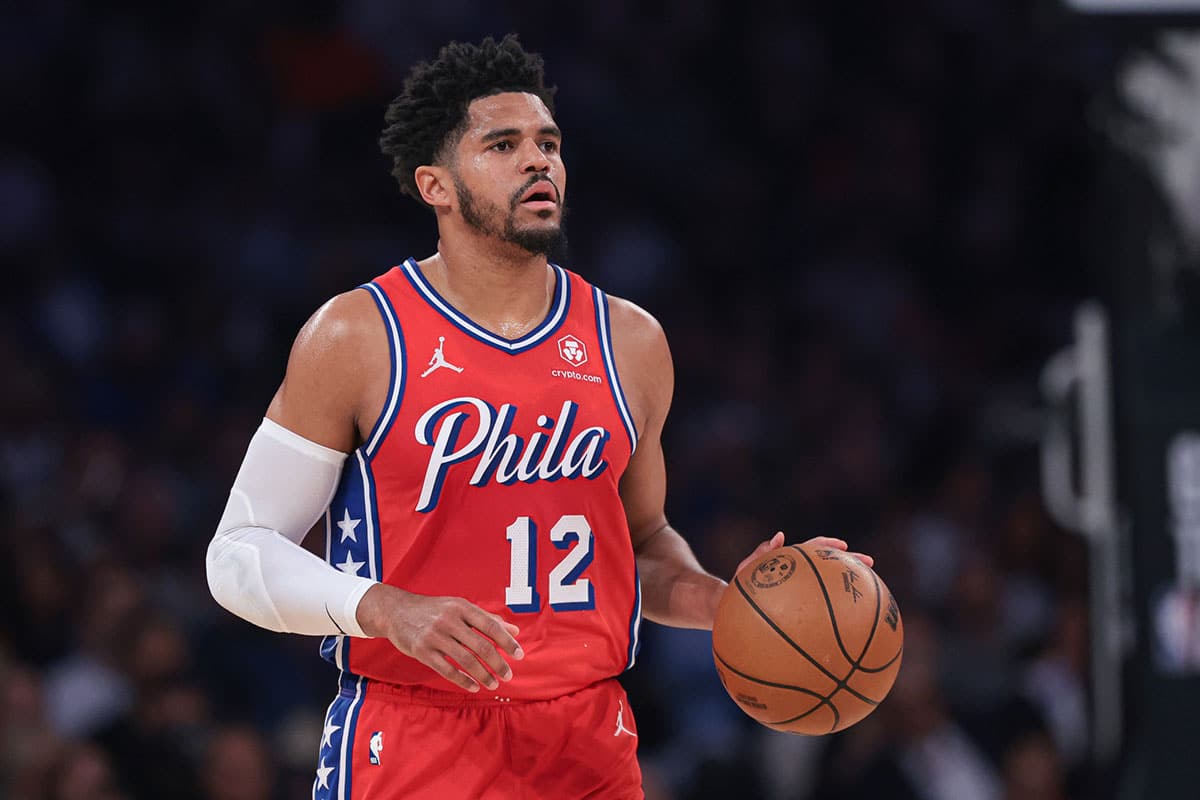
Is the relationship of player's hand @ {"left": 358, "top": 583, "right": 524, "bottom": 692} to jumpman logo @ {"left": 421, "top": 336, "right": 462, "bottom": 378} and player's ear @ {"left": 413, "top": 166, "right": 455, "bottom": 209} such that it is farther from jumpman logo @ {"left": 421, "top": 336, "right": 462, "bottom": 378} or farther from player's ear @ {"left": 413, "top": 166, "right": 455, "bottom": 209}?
player's ear @ {"left": 413, "top": 166, "right": 455, "bottom": 209}

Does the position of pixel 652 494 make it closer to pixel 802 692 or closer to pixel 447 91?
pixel 802 692

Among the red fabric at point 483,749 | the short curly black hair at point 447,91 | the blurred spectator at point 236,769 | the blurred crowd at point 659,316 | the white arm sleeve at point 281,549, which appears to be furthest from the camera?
the blurred crowd at point 659,316

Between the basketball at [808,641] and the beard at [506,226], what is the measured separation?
85 centimetres

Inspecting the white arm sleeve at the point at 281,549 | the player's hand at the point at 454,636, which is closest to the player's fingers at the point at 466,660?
the player's hand at the point at 454,636

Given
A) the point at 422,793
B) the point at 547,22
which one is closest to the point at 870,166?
the point at 547,22

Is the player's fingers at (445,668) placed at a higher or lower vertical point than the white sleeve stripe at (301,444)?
lower

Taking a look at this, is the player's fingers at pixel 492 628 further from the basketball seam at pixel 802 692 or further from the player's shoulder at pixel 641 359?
the player's shoulder at pixel 641 359

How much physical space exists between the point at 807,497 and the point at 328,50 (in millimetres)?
4207

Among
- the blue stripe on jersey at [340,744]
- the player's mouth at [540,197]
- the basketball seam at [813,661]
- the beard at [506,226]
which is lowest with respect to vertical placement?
the blue stripe on jersey at [340,744]

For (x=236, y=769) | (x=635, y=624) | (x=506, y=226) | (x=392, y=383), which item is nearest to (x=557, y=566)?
(x=635, y=624)

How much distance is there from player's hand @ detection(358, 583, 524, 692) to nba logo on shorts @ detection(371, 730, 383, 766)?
1.43 feet

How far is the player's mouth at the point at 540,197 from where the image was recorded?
135 inches

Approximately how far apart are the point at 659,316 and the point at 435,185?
19.1 feet

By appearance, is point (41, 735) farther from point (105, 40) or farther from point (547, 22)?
point (547, 22)
